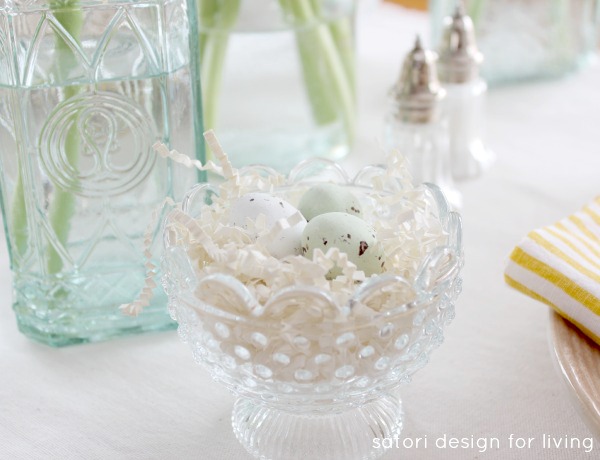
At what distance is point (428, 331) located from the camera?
0.47 m

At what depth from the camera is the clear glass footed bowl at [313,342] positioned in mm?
440

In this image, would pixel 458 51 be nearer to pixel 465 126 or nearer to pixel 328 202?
pixel 465 126

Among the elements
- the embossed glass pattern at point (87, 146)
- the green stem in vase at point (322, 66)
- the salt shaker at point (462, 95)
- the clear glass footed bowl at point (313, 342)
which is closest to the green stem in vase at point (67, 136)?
the embossed glass pattern at point (87, 146)

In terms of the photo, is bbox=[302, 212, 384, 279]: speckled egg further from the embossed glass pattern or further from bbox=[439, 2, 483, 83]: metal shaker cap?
bbox=[439, 2, 483, 83]: metal shaker cap

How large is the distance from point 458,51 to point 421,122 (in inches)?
3.1

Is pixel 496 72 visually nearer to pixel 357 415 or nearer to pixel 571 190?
pixel 571 190

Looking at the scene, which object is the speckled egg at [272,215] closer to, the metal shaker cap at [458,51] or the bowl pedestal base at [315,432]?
the bowl pedestal base at [315,432]

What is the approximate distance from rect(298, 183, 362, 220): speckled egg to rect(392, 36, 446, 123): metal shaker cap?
10.1 inches

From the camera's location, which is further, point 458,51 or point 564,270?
point 458,51

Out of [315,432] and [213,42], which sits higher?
[213,42]

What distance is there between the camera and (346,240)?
474mm

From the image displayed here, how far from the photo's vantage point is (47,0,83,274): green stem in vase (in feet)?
1.79

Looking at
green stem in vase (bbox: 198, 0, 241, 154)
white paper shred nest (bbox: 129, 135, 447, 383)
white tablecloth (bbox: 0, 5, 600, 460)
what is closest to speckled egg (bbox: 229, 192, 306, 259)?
white paper shred nest (bbox: 129, 135, 447, 383)

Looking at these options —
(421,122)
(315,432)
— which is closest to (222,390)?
(315,432)
